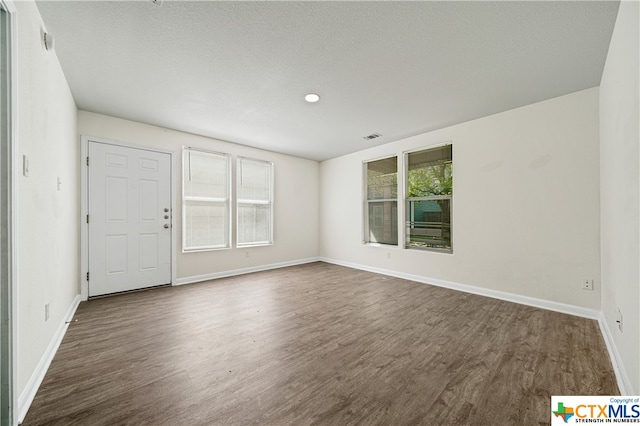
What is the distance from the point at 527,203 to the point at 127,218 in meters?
5.61

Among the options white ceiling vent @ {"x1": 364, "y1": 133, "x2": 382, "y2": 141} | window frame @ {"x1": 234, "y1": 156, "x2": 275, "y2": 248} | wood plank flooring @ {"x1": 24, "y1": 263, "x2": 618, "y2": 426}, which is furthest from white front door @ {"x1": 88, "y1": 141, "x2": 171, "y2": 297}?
white ceiling vent @ {"x1": 364, "y1": 133, "x2": 382, "y2": 141}

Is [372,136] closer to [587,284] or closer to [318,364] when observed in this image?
[587,284]

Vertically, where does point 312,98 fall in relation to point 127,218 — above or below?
above

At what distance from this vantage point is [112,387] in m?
1.69

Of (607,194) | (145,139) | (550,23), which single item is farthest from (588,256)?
(145,139)

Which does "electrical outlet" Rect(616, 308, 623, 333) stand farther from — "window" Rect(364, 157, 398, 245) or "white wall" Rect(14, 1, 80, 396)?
"white wall" Rect(14, 1, 80, 396)

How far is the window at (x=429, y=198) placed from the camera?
13.8ft

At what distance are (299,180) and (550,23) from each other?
4.82 metres

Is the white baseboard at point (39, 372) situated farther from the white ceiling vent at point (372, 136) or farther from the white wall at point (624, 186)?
the white ceiling vent at point (372, 136)

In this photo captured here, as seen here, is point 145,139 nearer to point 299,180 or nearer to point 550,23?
point 299,180

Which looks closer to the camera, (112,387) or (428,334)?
(112,387)

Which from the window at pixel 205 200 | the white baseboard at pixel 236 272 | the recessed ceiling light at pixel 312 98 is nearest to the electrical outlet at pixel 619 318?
the recessed ceiling light at pixel 312 98

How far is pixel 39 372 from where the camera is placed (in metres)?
1.77

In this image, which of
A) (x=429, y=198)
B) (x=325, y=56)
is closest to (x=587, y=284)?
(x=429, y=198)
